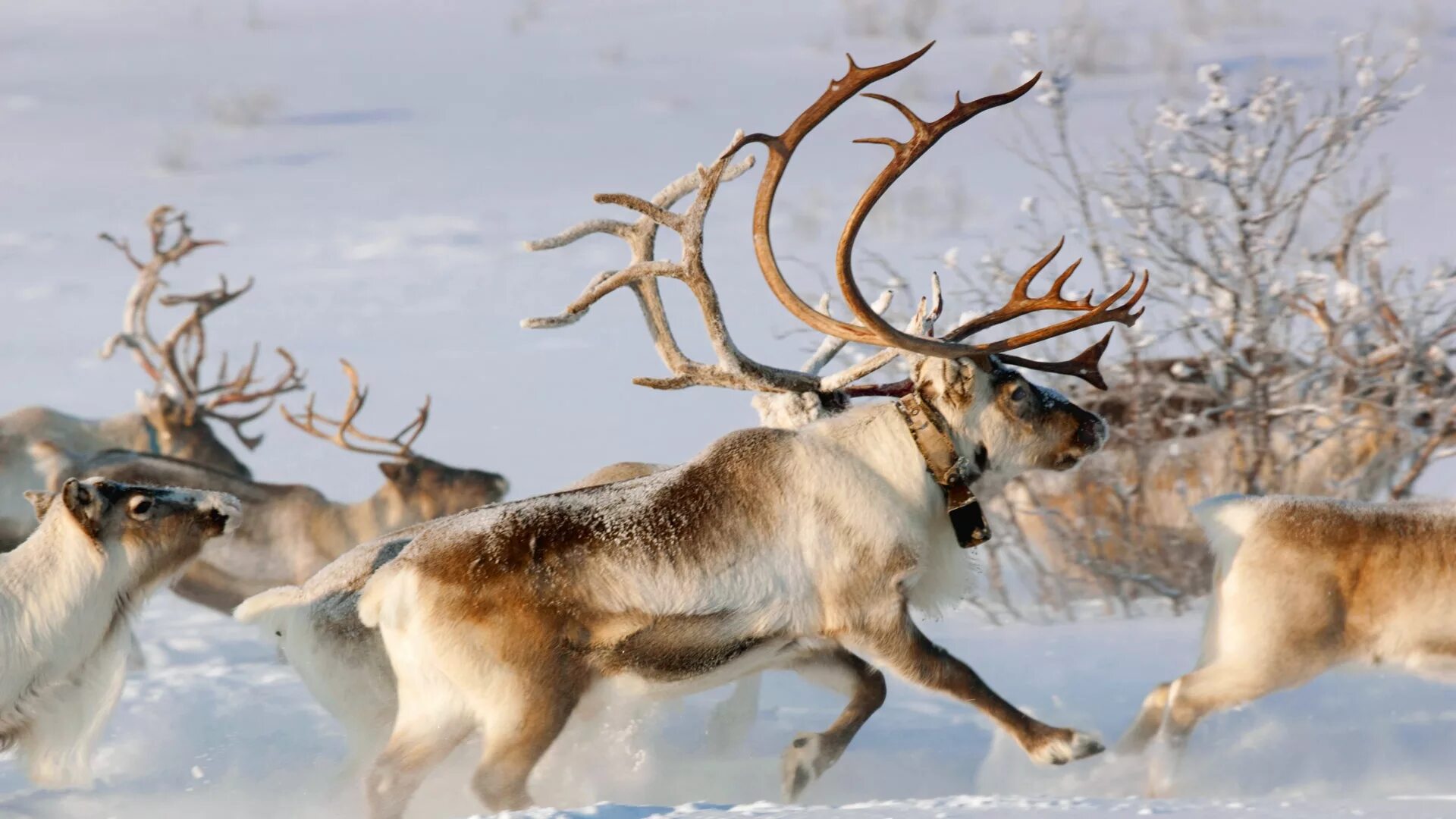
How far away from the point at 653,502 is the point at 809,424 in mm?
→ 585

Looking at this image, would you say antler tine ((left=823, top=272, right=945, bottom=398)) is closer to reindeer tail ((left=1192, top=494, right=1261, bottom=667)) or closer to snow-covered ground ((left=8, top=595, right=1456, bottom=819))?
reindeer tail ((left=1192, top=494, right=1261, bottom=667))

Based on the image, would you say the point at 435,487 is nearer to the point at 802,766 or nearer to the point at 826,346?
the point at 826,346

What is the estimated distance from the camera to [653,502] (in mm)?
4824

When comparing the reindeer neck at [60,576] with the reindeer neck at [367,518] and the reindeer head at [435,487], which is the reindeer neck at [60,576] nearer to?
the reindeer neck at [367,518]

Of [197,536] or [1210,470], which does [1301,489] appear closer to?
[1210,470]

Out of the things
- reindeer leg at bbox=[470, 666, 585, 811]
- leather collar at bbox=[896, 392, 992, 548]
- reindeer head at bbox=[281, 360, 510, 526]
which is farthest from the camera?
reindeer head at bbox=[281, 360, 510, 526]

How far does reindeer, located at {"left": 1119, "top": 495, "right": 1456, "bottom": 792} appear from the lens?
505 cm

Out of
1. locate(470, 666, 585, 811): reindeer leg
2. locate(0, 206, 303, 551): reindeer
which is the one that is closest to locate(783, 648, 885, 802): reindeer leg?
locate(470, 666, 585, 811): reindeer leg

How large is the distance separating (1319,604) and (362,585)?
2892 mm

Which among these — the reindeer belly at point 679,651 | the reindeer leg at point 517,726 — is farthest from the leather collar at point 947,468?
the reindeer leg at point 517,726

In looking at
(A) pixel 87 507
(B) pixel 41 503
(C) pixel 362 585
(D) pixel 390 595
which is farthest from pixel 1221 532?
(B) pixel 41 503

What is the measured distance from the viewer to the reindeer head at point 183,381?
11297 millimetres

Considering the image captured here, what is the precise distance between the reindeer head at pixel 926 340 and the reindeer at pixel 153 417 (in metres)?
5.60

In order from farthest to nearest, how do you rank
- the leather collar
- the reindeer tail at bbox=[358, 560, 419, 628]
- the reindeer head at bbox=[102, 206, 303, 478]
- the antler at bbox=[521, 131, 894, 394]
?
1. the reindeer head at bbox=[102, 206, 303, 478]
2. the antler at bbox=[521, 131, 894, 394]
3. the leather collar
4. the reindeer tail at bbox=[358, 560, 419, 628]
